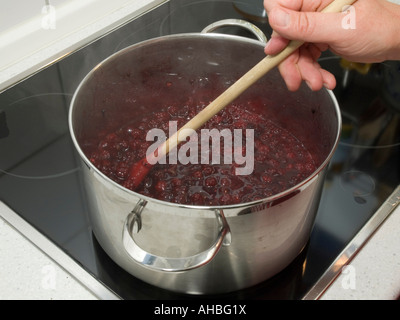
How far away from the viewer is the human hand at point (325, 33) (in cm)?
76

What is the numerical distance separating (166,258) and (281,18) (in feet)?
1.43

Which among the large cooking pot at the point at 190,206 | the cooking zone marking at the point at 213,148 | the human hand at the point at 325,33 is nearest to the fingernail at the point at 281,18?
the human hand at the point at 325,33

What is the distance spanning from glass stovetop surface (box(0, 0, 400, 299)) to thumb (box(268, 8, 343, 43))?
33 cm

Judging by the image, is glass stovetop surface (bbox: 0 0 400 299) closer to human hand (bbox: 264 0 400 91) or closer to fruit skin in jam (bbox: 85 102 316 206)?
fruit skin in jam (bbox: 85 102 316 206)

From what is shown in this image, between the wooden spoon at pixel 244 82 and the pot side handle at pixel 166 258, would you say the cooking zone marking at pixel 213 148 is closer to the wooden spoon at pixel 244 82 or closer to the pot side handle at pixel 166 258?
the wooden spoon at pixel 244 82

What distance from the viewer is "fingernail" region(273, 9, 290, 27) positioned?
2.49 feet

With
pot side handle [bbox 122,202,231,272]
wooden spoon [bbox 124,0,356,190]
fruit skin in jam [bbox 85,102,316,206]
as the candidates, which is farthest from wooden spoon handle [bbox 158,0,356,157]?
pot side handle [bbox 122,202,231,272]

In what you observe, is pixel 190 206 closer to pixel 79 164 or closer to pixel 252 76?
pixel 252 76

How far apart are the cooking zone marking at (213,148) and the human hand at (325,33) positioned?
168mm

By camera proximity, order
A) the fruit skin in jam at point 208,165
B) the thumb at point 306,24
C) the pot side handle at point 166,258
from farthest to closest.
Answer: the fruit skin in jam at point 208,165
the thumb at point 306,24
the pot side handle at point 166,258

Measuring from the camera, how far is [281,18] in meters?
0.77

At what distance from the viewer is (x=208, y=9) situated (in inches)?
53.2
